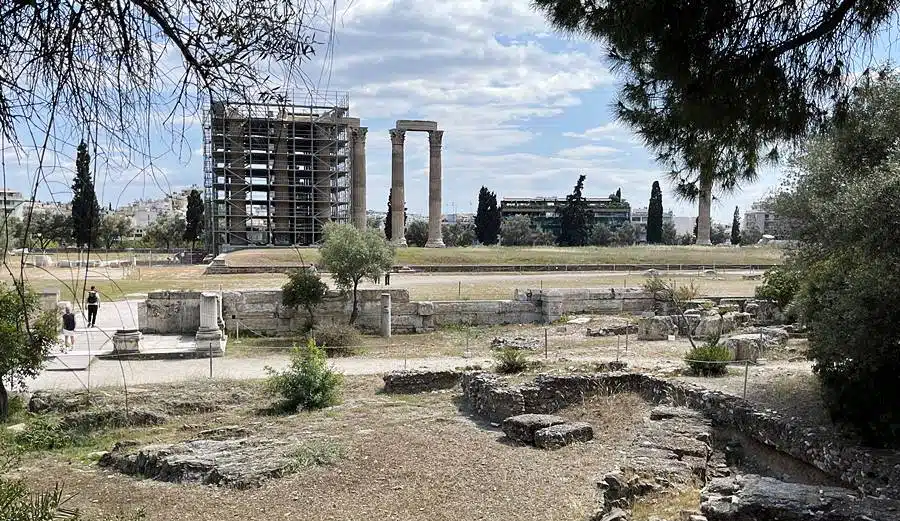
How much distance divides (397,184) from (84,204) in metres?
57.7

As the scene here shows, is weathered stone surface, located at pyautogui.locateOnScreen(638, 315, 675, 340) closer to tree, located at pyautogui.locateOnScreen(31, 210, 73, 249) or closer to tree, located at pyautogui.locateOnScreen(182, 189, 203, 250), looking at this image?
tree, located at pyautogui.locateOnScreen(31, 210, 73, 249)

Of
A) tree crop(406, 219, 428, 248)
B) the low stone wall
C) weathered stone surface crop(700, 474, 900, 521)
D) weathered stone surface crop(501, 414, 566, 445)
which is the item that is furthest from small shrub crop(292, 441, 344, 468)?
tree crop(406, 219, 428, 248)

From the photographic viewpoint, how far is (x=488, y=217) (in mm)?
83312

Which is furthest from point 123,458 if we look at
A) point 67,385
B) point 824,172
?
point 824,172

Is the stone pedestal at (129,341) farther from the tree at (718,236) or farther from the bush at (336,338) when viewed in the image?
the tree at (718,236)

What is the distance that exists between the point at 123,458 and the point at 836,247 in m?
11.2

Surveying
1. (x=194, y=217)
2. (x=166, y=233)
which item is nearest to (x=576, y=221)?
(x=194, y=217)

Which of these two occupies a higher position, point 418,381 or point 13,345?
point 13,345

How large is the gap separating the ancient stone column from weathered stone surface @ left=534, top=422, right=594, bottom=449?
48212 millimetres

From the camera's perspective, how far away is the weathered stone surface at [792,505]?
22.3ft

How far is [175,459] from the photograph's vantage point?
9828 mm

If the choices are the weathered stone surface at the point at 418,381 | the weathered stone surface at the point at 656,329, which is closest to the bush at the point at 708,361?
the weathered stone surface at the point at 418,381

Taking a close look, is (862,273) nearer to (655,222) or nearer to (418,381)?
(418,381)

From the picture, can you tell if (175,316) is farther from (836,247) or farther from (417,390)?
(836,247)
